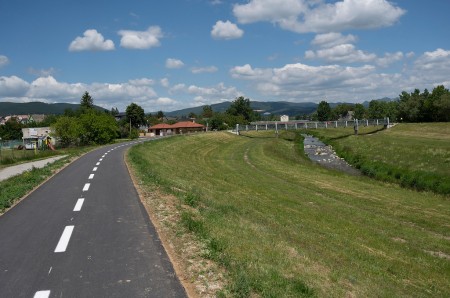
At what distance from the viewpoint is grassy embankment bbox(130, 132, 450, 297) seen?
8125 mm

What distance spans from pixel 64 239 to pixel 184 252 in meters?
3.21

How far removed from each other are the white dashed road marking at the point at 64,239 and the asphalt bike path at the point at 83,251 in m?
0.02

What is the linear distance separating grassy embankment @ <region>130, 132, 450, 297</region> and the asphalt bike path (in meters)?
1.26

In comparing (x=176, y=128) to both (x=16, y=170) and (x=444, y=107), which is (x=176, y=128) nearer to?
(x=444, y=107)

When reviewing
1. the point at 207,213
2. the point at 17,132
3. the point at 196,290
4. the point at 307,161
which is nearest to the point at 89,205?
the point at 207,213

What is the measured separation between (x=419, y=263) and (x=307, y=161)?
3571cm

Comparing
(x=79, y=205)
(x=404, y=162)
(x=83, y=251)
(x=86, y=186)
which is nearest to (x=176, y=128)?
(x=404, y=162)

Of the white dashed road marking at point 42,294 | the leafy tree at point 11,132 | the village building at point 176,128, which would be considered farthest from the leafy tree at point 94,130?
the leafy tree at point 11,132

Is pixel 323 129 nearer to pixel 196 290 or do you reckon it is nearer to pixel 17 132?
pixel 196 290

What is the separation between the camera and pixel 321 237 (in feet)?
44.7

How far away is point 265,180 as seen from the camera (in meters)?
30.0

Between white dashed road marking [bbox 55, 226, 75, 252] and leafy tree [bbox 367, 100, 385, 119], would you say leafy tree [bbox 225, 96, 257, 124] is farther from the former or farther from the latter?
white dashed road marking [bbox 55, 226, 75, 252]

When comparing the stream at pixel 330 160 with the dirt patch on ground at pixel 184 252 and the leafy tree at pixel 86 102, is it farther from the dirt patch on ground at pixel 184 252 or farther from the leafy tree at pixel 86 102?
the leafy tree at pixel 86 102

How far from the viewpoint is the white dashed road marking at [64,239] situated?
8.87 meters
